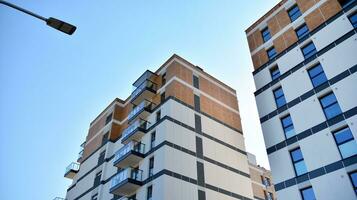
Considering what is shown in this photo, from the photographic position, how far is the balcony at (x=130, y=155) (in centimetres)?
3088

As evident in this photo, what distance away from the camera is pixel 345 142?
19.5m

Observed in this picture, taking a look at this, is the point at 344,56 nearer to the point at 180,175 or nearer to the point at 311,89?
the point at 311,89

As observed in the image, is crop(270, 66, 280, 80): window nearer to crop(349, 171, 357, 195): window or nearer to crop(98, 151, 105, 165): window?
crop(349, 171, 357, 195): window

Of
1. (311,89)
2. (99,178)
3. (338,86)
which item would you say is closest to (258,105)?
(311,89)

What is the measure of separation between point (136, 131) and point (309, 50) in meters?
18.2

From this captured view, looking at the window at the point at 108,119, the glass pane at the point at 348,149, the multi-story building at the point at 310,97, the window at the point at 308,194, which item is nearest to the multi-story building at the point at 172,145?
the window at the point at 108,119

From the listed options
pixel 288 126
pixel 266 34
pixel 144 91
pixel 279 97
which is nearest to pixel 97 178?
pixel 144 91

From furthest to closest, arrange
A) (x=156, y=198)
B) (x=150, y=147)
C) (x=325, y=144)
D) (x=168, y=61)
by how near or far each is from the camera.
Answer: (x=168, y=61) → (x=150, y=147) → (x=156, y=198) → (x=325, y=144)

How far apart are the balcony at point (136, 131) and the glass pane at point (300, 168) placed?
16349 mm

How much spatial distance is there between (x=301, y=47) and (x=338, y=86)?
556 centimetres

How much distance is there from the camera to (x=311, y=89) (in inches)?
911

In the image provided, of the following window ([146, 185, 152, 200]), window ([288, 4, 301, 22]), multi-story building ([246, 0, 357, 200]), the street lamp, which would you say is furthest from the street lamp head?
window ([288, 4, 301, 22])

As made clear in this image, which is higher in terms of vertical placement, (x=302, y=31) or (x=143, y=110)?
(x=302, y=31)

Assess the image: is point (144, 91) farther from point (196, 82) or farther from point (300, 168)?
point (300, 168)
